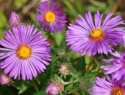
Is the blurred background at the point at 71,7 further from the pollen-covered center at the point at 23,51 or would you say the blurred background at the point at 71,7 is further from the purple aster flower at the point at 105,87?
the purple aster flower at the point at 105,87

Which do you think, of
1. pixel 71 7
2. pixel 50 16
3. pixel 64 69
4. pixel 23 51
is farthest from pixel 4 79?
pixel 71 7

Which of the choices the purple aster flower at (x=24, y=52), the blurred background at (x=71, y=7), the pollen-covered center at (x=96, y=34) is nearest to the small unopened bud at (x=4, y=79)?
the purple aster flower at (x=24, y=52)

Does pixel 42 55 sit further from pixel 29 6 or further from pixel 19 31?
pixel 29 6

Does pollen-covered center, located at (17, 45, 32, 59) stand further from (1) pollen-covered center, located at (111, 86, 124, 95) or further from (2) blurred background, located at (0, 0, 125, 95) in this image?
(2) blurred background, located at (0, 0, 125, 95)

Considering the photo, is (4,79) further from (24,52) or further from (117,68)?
(117,68)

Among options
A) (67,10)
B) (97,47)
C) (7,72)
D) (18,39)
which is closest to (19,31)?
(18,39)

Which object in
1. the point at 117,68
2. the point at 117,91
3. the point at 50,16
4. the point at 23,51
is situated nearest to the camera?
the point at 117,68
